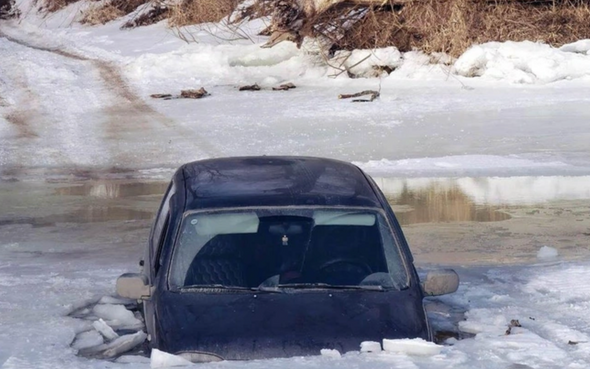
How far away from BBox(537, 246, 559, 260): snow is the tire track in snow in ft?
21.6

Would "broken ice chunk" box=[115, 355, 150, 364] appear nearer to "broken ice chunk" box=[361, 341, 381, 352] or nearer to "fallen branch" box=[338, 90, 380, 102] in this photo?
"broken ice chunk" box=[361, 341, 381, 352]

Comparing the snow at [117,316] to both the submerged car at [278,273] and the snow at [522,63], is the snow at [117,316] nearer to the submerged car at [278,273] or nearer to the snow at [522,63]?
the submerged car at [278,273]

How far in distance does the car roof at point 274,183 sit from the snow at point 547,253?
3.39 m

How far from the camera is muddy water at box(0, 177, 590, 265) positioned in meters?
10.3

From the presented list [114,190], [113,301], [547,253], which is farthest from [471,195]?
[113,301]

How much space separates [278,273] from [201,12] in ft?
78.2

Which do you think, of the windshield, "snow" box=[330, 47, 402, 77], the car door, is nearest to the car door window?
the car door

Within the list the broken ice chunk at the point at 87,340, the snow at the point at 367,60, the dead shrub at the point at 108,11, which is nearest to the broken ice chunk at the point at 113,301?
the broken ice chunk at the point at 87,340

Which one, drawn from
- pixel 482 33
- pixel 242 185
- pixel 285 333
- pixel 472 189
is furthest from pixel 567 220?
pixel 482 33

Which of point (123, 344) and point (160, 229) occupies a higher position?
point (160, 229)

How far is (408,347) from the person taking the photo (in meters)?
5.34

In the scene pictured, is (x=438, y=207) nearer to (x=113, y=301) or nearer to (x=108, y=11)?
(x=113, y=301)

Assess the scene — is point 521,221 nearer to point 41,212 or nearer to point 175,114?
point 41,212

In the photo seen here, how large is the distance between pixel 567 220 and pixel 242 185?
6006 mm
